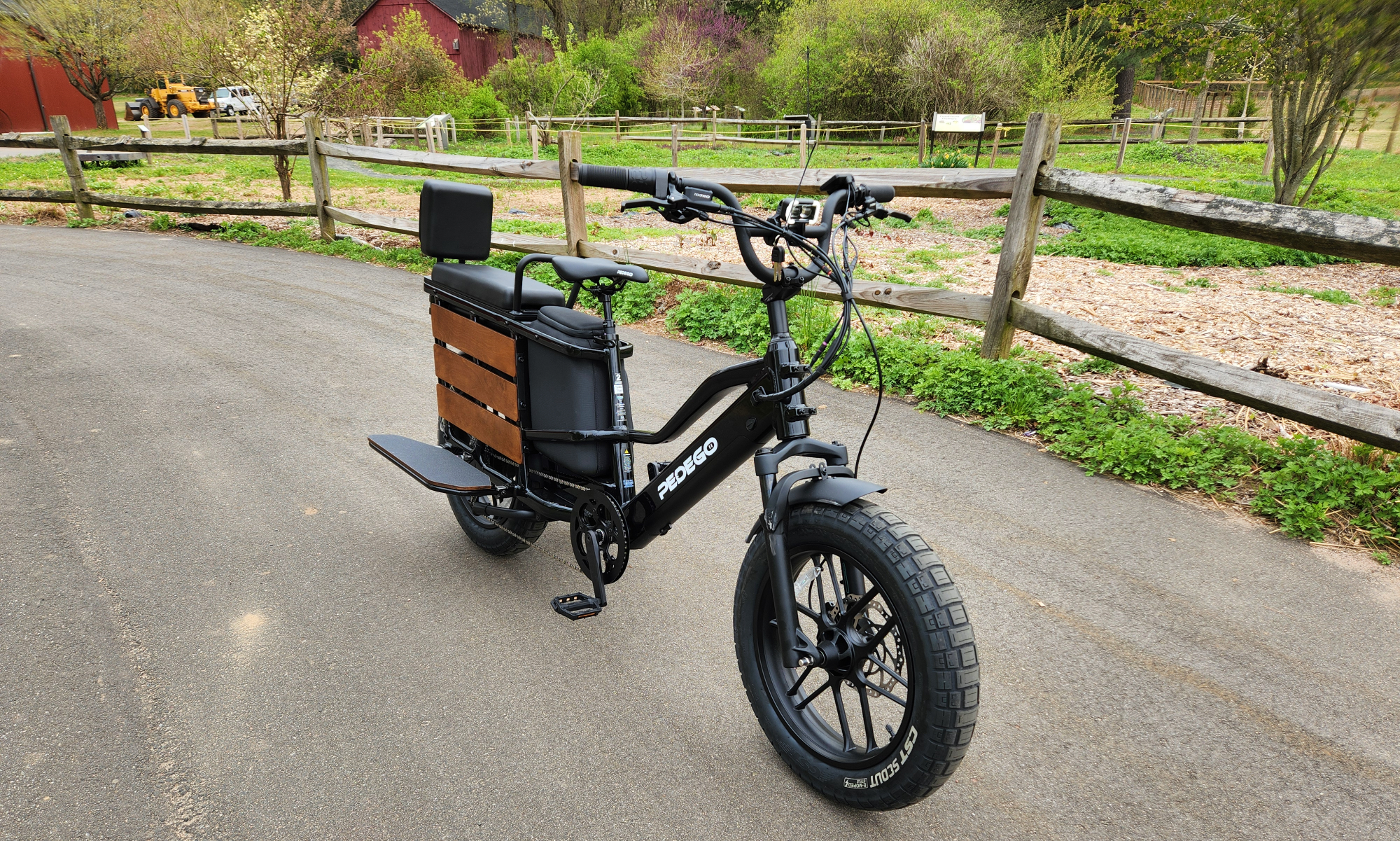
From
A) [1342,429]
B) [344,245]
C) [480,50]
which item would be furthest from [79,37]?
[1342,429]

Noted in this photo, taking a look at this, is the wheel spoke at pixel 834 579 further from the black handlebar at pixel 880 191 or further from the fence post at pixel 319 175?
the fence post at pixel 319 175

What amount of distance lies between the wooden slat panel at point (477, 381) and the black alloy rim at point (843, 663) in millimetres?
1267

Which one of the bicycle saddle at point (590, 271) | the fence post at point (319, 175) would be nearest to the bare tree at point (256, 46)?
the fence post at point (319, 175)

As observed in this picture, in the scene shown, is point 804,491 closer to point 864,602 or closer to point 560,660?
point 864,602

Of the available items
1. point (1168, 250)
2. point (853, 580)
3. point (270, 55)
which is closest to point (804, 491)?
point (853, 580)

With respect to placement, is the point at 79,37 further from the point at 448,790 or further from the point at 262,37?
the point at 448,790

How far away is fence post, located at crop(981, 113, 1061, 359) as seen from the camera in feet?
15.5

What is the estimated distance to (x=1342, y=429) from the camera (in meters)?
3.35

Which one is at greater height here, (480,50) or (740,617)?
(480,50)

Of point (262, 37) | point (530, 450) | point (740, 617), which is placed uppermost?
point (262, 37)

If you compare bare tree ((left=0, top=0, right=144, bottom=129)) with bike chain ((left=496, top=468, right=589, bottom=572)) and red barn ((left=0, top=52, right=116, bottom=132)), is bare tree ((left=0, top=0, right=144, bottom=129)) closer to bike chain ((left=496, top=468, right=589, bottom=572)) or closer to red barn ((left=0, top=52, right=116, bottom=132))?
red barn ((left=0, top=52, right=116, bottom=132))

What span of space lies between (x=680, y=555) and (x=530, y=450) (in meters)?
0.78

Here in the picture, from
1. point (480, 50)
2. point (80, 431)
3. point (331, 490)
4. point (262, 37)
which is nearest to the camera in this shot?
point (331, 490)

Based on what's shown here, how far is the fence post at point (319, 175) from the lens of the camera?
9.30 m
